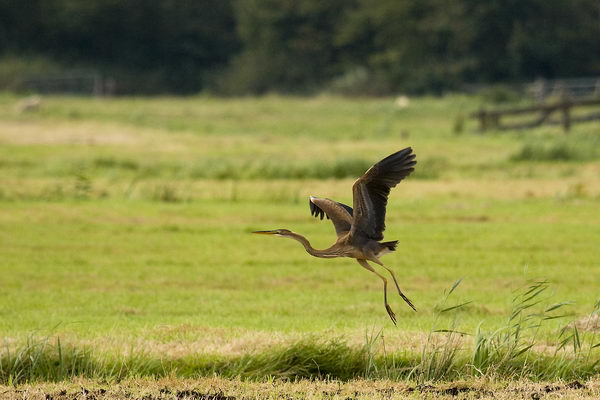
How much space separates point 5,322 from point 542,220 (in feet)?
33.4

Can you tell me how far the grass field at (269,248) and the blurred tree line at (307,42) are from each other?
29.8 metres

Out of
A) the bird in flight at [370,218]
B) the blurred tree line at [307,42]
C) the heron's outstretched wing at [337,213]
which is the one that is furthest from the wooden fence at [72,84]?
the bird in flight at [370,218]

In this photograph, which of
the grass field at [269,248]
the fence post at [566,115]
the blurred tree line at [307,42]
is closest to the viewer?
the grass field at [269,248]

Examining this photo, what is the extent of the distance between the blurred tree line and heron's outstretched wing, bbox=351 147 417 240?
55416 millimetres

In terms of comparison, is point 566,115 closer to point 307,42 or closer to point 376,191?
point 376,191

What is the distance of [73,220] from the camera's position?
59.8 ft

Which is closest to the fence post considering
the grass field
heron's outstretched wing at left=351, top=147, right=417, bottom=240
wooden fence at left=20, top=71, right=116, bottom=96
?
the grass field

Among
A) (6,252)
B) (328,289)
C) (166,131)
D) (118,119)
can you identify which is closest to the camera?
(328,289)

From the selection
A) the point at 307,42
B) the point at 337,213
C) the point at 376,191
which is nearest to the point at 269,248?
the point at 337,213

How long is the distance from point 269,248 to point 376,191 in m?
9.87

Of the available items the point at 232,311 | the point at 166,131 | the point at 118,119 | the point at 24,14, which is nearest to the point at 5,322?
the point at 232,311

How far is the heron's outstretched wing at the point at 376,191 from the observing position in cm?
655

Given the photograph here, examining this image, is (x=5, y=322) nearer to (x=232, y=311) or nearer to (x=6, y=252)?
(x=232, y=311)

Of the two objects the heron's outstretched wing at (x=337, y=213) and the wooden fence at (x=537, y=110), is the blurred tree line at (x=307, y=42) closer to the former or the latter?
the wooden fence at (x=537, y=110)
